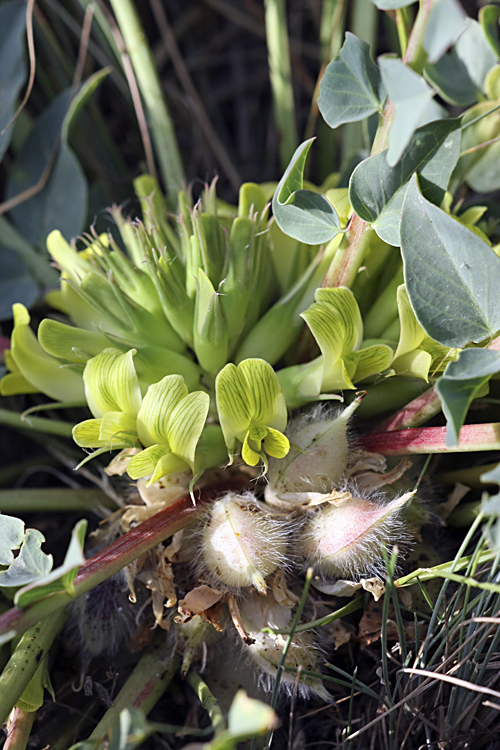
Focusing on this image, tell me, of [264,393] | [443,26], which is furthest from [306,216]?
[443,26]

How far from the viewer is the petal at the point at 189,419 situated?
755 mm

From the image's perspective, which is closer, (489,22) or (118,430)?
(118,430)

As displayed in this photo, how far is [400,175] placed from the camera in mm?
759

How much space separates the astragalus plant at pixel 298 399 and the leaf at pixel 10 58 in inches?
16.0

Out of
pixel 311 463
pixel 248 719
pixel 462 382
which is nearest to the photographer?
pixel 248 719

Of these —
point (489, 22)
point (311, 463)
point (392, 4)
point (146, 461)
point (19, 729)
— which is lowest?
point (19, 729)

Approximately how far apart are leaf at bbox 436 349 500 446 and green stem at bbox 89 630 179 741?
1.83 feet

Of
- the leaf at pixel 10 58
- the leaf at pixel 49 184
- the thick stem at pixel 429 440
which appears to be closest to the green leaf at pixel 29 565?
the thick stem at pixel 429 440

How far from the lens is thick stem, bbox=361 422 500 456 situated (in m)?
0.74

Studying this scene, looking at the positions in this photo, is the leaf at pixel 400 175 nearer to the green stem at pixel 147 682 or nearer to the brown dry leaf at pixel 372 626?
the brown dry leaf at pixel 372 626

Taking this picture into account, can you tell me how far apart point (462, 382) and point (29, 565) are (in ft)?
1.60

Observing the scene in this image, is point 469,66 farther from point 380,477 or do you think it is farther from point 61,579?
point 61,579

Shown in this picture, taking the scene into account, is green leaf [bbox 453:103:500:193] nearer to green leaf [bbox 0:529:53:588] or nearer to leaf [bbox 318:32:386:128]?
leaf [bbox 318:32:386:128]

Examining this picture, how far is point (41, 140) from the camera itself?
1318 millimetres
